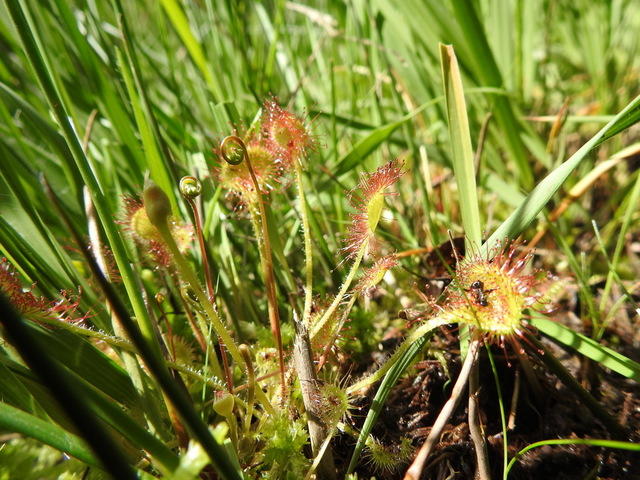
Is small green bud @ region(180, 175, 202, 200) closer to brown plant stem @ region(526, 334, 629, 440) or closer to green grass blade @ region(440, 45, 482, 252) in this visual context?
green grass blade @ region(440, 45, 482, 252)

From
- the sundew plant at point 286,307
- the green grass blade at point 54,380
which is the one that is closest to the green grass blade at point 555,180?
the sundew plant at point 286,307

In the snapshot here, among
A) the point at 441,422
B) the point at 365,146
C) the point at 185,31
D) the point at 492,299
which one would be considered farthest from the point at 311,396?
the point at 185,31

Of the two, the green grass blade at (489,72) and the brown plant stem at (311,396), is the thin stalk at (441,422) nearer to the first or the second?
the brown plant stem at (311,396)

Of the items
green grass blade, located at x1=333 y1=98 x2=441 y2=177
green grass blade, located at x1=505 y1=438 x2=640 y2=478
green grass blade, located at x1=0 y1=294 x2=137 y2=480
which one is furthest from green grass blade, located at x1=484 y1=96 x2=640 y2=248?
green grass blade, located at x1=0 y1=294 x2=137 y2=480

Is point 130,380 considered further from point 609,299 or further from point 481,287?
point 609,299

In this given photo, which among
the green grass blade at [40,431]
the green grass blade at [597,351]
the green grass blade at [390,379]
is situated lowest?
the green grass blade at [597,351]

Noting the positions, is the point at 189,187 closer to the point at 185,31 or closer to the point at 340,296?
the point at 340,296

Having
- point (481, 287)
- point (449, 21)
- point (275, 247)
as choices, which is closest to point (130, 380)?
point (275, 247)
